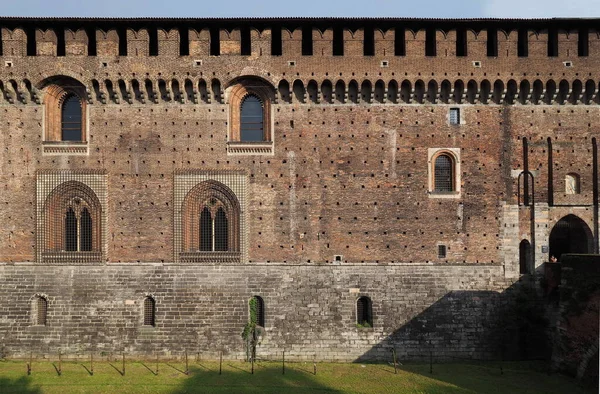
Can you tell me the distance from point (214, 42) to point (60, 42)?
5.98 metres

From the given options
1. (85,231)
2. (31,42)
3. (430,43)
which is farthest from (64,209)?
(430,43)

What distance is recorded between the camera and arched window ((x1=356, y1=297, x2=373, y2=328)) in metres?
17.3

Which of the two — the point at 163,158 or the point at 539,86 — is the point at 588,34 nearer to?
the point at 539,86

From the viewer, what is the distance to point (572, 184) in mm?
18062

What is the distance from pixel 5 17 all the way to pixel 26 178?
610 centimetres

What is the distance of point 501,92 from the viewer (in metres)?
17.7

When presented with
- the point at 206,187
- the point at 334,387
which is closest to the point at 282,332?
the point at 334,387

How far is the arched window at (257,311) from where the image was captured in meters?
17.2

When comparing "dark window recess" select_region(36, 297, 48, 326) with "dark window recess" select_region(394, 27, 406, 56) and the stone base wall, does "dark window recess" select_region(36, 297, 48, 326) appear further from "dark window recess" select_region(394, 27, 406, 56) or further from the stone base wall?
"dark window recess" select_region(394, 27, 406, 56)

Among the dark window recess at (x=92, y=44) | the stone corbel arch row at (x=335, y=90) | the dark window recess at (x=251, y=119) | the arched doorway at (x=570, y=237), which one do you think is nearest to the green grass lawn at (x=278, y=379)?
the arched doorway at (x=570, y=237)

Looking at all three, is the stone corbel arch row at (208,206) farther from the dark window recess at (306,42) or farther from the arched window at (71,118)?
the dark window recess at (306,42)

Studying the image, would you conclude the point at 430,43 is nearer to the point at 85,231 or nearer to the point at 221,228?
the point at 221,228

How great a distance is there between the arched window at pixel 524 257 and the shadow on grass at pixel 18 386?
1729 centimetres

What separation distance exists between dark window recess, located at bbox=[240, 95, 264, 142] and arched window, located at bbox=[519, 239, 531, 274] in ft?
36.4
